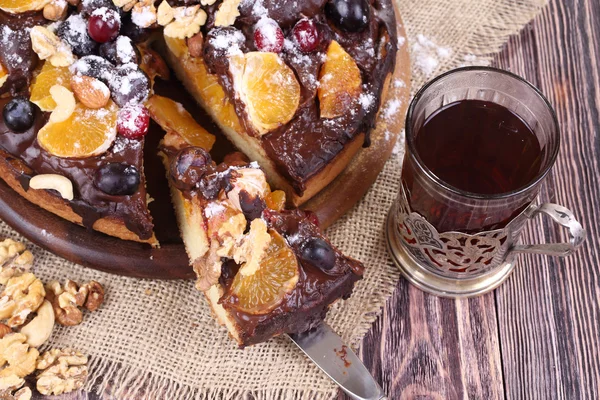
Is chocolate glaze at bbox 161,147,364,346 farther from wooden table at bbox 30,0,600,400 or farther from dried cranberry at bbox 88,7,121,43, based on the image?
dried cranberry at bbox 88,7,121,43

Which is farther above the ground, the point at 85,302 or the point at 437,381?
the point at 85,302

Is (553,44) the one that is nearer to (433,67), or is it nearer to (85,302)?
(433,67)

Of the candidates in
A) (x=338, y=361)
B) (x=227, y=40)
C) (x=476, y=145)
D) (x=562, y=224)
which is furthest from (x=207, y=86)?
(x=562, y=224)

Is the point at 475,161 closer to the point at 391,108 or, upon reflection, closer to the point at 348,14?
the point at 391,108

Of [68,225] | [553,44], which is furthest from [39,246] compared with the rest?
[553,44]

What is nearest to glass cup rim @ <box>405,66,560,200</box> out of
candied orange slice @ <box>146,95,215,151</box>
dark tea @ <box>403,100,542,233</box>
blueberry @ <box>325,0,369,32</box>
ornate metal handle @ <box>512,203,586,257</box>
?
dark tea @ <box>403,100,542,233</box>

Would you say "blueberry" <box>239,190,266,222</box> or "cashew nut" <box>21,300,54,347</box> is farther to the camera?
"cashew nut" <box>21,300,54,347</box>

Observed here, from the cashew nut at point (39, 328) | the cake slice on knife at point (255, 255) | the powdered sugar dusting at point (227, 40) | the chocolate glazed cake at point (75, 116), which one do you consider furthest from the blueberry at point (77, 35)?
the cashew nut at point (39, 328)
